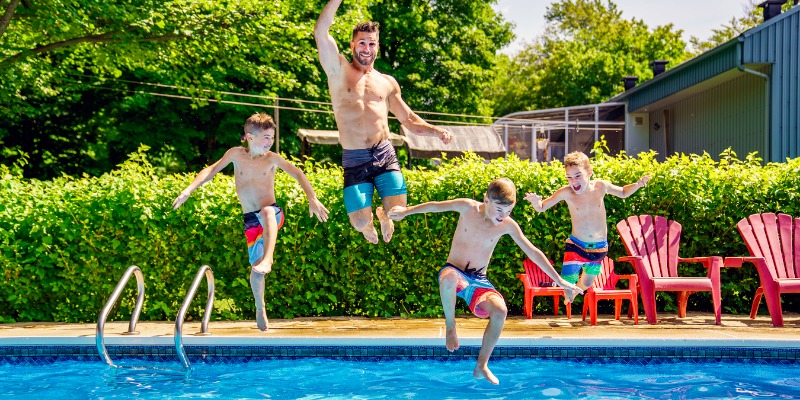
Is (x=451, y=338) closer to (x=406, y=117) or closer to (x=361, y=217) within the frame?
(x=361, y=217)

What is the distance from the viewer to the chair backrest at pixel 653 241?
888 cm

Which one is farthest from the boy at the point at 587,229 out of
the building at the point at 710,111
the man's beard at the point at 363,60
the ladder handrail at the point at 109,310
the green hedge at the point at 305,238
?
the building at the point at 710,111

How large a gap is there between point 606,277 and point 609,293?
56 centimetres

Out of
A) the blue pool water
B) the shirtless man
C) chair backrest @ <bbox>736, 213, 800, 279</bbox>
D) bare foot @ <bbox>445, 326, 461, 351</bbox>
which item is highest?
the shirtless man

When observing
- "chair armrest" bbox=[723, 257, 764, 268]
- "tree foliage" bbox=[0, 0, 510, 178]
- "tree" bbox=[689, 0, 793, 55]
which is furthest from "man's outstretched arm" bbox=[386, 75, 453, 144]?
"tree" bbox=[689, 0, 793, 55]

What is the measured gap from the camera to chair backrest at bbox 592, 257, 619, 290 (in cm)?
883

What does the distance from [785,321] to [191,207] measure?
19.5ft

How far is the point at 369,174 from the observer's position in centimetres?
576

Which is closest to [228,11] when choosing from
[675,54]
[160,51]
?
[160,51]

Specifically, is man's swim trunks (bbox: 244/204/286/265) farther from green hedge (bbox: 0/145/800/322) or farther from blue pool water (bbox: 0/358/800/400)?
green hedge (bbox: 0/145/800/322)

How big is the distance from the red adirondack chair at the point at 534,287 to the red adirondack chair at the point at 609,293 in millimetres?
298

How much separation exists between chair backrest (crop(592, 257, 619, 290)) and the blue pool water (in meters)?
1.59

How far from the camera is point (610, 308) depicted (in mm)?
9711

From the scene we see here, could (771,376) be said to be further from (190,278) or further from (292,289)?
(190,278)
